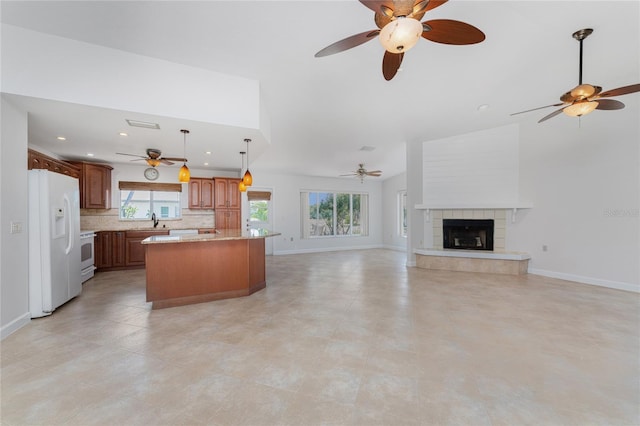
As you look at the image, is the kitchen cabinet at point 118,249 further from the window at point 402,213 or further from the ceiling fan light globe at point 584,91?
the window at point 402,213

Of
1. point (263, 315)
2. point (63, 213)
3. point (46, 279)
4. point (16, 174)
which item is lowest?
point (263, 315)

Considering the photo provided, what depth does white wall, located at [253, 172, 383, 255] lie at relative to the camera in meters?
8.30

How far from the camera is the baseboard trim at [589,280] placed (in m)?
3.93

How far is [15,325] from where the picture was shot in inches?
106

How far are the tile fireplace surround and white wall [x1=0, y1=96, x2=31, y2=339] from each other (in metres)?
6.26

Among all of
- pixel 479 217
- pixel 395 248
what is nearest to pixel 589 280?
pixel 479 217

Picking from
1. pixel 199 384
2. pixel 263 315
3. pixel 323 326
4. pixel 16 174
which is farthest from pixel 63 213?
pixel 323 326

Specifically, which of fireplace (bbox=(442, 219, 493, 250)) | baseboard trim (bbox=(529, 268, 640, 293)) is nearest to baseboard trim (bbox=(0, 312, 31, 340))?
fireplace (bbox=(442, 219, 493, 250))

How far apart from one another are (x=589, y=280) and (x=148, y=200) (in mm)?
9211

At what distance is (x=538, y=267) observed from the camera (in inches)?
195

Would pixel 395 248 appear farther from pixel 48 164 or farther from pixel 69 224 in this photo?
pixel 48 164

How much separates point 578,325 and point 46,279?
20.0 feet

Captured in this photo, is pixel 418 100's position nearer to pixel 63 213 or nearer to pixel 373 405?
pixel 373 405

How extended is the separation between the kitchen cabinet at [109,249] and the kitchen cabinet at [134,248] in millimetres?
73
